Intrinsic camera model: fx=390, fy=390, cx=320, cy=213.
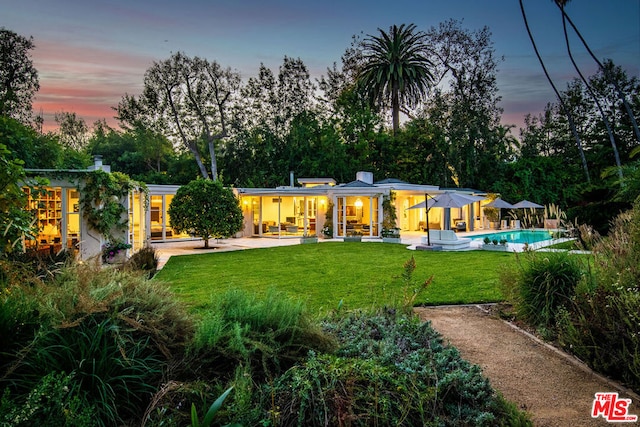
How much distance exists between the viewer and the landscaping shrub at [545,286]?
4.91 metres

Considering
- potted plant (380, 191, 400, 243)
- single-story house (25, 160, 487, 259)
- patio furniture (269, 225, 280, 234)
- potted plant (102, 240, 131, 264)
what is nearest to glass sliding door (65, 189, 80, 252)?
single-story house (25, 160, 487, 259)

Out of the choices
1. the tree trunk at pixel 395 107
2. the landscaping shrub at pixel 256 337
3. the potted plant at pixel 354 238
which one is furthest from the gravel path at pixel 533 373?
the tree trunk at pixel 395 107

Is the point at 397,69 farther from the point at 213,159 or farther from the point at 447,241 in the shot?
the point at 447,241

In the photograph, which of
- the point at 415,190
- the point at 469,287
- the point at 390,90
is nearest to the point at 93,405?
the point at 469,287

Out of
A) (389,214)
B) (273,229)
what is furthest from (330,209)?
(273,229)

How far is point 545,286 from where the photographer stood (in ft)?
16.7

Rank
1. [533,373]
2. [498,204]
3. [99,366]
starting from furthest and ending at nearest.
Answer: [498,204] → [533,373] → [99,366]

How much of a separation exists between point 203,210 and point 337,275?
8114 mm

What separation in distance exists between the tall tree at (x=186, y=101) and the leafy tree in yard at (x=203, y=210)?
16.2 metres

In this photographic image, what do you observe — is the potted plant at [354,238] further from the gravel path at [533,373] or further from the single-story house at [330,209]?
the gravel path at [533,373]

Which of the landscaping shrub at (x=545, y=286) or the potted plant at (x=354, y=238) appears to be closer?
the landscaping shrub at (x=545, y=286)

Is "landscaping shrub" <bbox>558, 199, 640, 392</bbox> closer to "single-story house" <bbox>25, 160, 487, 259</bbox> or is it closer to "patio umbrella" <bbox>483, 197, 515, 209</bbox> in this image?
"single-story house" <bbox>25, 160, 487, 259</bbox>

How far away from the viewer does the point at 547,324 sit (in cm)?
483

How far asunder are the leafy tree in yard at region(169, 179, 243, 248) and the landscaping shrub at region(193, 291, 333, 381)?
1233 cm
